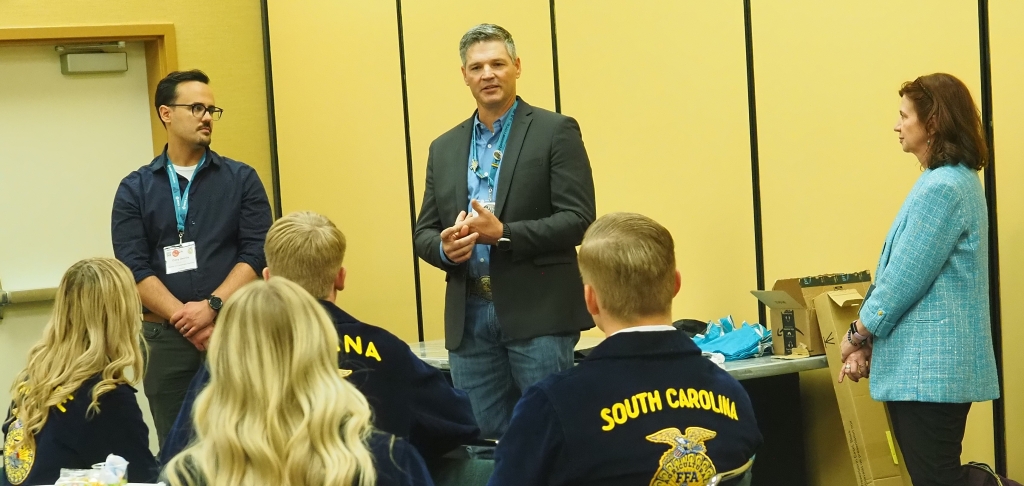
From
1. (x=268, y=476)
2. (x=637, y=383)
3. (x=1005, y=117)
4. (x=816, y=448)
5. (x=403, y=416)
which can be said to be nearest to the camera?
(x=268, y=476)

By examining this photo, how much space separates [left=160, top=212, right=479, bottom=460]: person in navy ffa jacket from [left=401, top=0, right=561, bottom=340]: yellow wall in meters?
2.44

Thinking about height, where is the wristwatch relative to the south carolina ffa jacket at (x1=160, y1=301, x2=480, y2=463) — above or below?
above

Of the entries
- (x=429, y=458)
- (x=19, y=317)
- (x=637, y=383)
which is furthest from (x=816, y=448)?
(x=19, y=317)

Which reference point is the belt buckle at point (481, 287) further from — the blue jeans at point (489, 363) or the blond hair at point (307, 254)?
the blond hair at point (307, 254)

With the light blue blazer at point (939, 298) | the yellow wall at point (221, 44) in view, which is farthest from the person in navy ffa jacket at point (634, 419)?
the yellow wall at point (221, 44)

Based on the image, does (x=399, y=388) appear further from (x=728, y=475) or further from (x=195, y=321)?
(x=195, y=321)

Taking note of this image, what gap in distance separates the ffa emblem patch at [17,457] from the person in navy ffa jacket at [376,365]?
22.4 inches

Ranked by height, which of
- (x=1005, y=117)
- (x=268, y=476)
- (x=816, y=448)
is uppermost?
(x=1005, y=117)

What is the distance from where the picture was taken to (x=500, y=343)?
2.94 metres

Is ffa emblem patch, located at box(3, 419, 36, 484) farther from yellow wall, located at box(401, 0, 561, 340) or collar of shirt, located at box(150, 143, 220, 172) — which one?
yellow wall, located at box(401, 0, 561, 340)

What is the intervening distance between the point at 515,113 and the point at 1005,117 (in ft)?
5.13

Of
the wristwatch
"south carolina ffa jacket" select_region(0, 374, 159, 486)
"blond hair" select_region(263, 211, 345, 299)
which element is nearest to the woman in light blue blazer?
the wristwatch

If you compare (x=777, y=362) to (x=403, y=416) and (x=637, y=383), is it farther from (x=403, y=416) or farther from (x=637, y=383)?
(x=637, y=383)

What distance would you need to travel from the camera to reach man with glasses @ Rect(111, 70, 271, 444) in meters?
3.50
